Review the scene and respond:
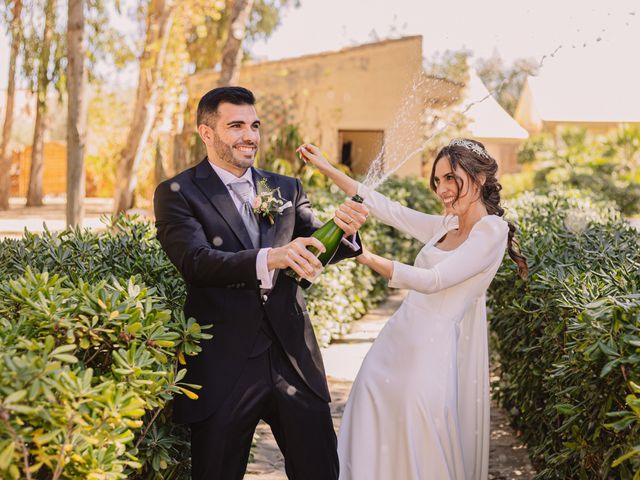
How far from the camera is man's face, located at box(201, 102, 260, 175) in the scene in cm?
335

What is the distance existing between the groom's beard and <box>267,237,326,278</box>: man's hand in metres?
0.58

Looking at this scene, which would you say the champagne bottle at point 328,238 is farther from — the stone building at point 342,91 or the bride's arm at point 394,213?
the stone building at point 342,91

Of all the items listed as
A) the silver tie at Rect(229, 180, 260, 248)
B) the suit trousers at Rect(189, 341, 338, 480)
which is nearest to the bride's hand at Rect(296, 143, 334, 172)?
the silver tie at Rect(229, 180, 260, 248)

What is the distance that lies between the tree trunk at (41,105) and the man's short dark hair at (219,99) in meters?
24.7

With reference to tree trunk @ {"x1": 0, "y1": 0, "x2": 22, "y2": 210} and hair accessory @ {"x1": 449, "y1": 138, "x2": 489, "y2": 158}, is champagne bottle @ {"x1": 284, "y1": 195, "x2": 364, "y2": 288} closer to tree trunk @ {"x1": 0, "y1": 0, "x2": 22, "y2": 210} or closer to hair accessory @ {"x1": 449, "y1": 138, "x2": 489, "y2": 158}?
hair accessory @ {"x1": 449, "y1": 138, "x2": 489, "y2": 158}

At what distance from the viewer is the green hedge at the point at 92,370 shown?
2.23 metres

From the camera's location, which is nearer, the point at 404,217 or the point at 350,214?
the point at 350,214

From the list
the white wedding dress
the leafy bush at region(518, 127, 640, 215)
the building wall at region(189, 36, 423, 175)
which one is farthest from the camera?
the leafy bush at region(518, 127, 640, 215)

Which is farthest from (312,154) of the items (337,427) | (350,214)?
(337,427)

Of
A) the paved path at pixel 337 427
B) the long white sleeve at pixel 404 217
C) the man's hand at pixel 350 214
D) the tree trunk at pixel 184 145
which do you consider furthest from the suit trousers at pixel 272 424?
the tree trunk at pixel 184 145

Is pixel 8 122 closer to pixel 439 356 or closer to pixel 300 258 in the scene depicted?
pixel 439 356

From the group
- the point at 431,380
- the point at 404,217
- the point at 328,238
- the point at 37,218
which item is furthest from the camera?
the point at 37,218

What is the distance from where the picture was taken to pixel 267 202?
3.36 metres

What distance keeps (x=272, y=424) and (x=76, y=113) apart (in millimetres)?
8607
